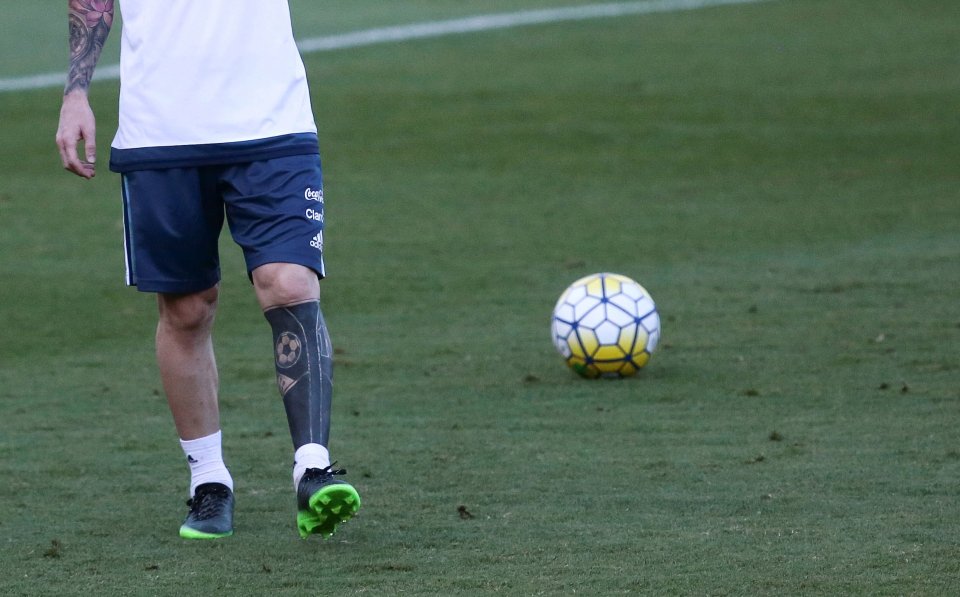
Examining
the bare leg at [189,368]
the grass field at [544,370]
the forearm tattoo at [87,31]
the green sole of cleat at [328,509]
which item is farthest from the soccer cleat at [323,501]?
the forearm tattoo at [87,31]

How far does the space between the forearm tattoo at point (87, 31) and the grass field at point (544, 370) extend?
4.64ft

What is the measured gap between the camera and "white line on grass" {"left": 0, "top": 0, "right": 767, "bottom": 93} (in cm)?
2662

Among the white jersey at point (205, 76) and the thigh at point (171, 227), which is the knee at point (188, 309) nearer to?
the thigh at point (171, 227)

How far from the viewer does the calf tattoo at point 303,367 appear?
174 inches

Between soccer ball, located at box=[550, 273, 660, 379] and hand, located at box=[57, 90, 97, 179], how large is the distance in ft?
10.2

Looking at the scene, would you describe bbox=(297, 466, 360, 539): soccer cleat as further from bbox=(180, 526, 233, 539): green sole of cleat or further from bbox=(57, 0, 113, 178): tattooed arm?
bbox=(57, 0, 113, 178): tattooed arm

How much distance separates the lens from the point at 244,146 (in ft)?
14.9

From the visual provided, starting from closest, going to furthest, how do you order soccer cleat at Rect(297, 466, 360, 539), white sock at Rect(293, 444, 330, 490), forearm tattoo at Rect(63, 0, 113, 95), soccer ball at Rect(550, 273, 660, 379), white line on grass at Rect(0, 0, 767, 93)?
1. soccer cleat at Rect(297, 466, 360, 539)
2. white sock at Rect(293, 444, 330, 490)
3. forearm tattoo at Rect(63, 0, 113, 95)
4. soccer ball at Rect(550, 273, 660, 379)
5. white line on grass at Rect(0, 0, 767, 93)

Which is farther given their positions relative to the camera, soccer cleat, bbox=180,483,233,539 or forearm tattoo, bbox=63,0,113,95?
forearm tattoo, bbox=63,0,113,95

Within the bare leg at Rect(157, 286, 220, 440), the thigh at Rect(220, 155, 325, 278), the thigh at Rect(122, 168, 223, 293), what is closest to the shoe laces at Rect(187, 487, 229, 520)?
the bare leg at Rect(157, 286, 220, 440)

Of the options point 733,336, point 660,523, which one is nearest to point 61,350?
point 733,336

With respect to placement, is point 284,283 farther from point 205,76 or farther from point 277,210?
point 205,76

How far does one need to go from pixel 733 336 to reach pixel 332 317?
8.30ft

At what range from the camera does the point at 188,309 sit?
15.9 ft
